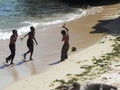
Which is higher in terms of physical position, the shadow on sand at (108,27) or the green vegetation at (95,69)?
the green vegetation at (95,69)

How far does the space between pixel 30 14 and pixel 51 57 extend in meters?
14.0

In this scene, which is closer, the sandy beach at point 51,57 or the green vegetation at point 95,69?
the green vegetation at point 95,69

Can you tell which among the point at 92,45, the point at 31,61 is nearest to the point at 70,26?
the point at 92,45

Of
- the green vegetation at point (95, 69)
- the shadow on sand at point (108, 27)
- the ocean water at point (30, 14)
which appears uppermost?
the green vegetation at point (95, 69)

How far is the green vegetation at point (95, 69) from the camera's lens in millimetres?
13323

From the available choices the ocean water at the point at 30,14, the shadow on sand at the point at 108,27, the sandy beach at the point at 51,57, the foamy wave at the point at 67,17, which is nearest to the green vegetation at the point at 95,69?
the sandy beach at the point at 51,57

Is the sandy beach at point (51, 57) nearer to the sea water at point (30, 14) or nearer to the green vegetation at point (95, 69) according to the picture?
the green vegetation at point (95, 69)

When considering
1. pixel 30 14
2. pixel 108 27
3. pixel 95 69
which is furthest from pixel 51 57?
pixel 30 14

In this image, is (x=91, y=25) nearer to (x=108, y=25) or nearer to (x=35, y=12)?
(x=108, y=25)

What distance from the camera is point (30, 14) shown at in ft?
101

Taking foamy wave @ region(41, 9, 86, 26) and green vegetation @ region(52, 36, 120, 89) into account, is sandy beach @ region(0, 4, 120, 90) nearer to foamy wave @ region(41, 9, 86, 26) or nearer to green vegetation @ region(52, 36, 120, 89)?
green vegetation @ region(52, 36, 120, 89)

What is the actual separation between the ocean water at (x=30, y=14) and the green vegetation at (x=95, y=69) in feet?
23.6

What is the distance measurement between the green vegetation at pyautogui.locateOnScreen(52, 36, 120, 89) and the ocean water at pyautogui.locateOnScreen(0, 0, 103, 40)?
719 cm

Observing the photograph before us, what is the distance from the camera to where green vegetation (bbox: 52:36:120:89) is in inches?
525
